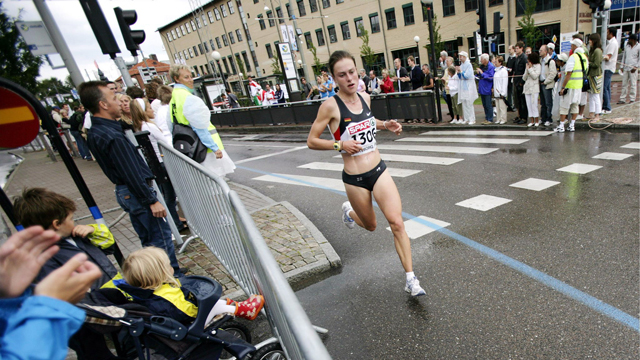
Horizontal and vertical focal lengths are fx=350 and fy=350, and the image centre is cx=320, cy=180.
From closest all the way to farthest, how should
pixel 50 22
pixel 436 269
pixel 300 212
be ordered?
pixel 436 269
pixel 50 22
pixel 300 212

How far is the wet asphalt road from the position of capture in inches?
102

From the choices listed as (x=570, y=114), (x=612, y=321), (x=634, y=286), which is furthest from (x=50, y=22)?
(x=570, y=114)

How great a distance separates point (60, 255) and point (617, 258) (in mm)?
4568

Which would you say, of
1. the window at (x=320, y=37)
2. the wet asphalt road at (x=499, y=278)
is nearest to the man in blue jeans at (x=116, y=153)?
the wet asphalt road at (x=499, y=278)

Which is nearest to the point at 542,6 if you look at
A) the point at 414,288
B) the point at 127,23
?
the point at 127,23

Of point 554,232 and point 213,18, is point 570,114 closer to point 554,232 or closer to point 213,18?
point 554,232

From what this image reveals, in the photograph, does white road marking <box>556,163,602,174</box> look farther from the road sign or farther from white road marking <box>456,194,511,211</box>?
the road sign

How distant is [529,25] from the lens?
89.8ft

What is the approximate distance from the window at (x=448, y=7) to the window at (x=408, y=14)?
3.14 metres

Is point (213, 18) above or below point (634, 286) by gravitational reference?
above

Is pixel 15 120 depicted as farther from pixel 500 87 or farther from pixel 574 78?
pixel 500 87

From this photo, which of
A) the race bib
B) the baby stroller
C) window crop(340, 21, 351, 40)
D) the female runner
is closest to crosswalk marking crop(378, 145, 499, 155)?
the female runner

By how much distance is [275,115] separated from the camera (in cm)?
1798

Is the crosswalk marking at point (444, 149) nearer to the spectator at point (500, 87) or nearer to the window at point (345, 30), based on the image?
the spectator at point (500, 87)
